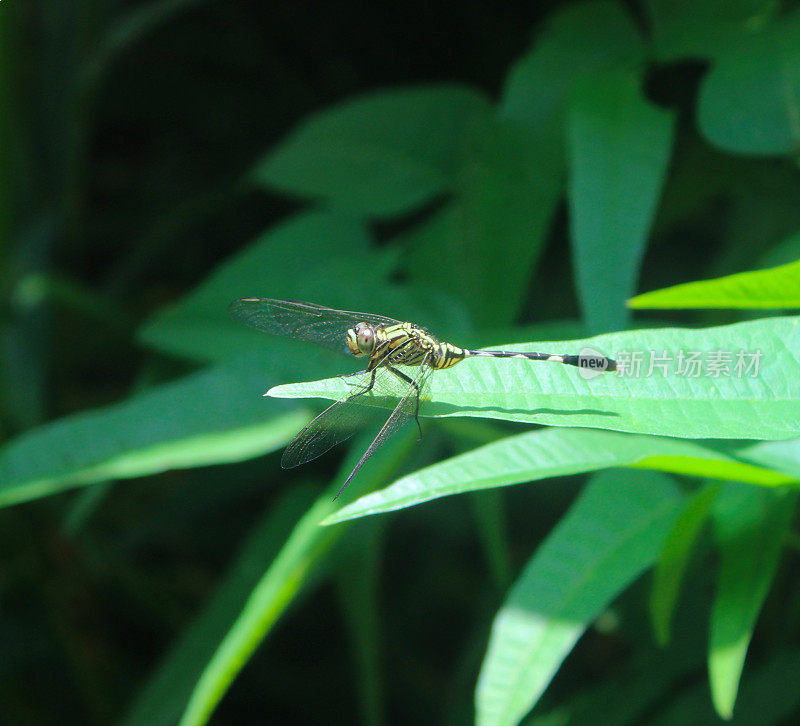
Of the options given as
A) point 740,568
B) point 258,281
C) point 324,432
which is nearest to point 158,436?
point 324,432

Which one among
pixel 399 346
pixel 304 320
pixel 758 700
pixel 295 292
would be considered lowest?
pixel 758 700

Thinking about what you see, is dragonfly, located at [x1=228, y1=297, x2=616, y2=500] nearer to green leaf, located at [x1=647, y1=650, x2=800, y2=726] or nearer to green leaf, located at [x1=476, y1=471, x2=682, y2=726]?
green leaf, located at [x1=476, y1=471, x2=682, y2=726]

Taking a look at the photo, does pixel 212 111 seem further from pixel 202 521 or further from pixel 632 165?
pixel 632 165

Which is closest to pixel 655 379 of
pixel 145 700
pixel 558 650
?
pixel 558 650

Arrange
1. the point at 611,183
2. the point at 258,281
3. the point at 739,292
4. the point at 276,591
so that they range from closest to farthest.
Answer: the point at 739,292 < the point at 276,591 < the point at 611,183 < the point at 258,281

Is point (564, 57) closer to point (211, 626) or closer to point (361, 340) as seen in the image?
point (361, 340)

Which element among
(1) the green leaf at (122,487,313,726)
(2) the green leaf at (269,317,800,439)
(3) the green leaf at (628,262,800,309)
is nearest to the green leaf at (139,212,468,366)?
(1) the green leaf at (122,487,313,726)
